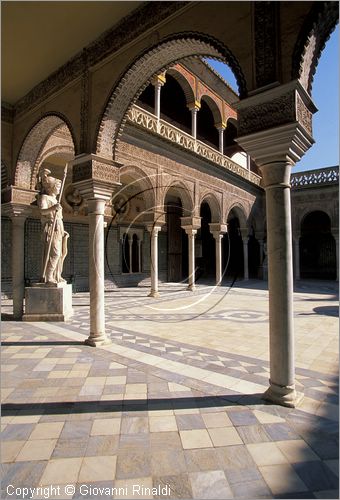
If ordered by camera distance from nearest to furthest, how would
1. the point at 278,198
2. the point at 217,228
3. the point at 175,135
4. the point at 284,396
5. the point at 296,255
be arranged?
the point at 284,396 → the point at 278,198 → the point at 175,135 → the point at 217,228 → the point at 296,255

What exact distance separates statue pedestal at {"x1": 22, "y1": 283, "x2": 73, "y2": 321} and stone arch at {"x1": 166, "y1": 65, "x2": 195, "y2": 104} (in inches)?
368

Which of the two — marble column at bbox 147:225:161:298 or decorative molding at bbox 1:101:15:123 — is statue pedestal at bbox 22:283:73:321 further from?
marble column at bbox 147:225:161:298

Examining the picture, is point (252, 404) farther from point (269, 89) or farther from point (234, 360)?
point (269, 89)

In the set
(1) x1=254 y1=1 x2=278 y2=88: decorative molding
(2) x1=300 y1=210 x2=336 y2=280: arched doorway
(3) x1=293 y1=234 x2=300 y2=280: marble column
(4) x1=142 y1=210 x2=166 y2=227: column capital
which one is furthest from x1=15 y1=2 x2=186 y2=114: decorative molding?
(2) x1=300 y1=210 x2=336 y2=280: arched doorway

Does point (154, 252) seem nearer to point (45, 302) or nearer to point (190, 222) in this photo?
point (190, 222)

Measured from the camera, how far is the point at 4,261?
9.94 metres

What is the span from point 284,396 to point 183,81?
12183 millimetres

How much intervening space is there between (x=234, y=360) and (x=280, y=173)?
2703mm

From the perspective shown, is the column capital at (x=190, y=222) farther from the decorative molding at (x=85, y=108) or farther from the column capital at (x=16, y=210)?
the decorative molding at (x=85, y=108)

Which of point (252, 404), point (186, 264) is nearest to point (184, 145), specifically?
point (186, 264)

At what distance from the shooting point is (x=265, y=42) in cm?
281

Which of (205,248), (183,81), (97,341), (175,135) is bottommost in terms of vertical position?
(97,341)

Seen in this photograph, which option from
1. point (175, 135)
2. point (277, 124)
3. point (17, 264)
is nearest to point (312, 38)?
point (277, 124)

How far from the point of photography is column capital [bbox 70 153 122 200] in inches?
183
